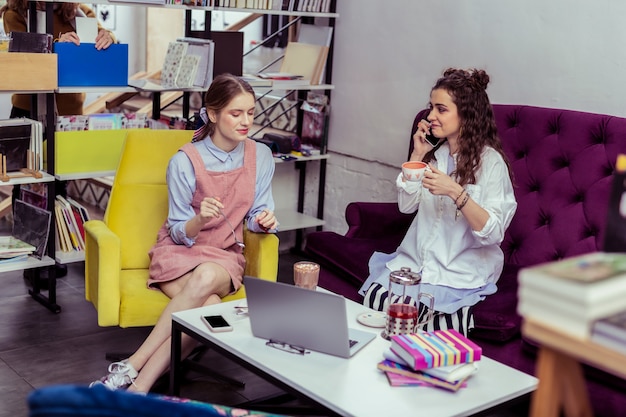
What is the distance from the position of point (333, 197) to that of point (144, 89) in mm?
1384

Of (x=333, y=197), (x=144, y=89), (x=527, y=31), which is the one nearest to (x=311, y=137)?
(x=333, y=197)

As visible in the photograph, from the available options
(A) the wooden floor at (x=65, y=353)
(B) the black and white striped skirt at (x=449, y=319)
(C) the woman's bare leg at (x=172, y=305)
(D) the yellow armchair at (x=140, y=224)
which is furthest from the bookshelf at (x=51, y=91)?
(B) the black and white striped skirt at (x=449, y=319)

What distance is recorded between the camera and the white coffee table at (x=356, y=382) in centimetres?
202

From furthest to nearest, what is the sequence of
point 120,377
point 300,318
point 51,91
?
point 51,91, point 120,377, point 300,318

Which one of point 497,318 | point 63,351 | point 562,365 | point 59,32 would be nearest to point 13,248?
point 63,351

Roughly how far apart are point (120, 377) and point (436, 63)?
2174 millimetres

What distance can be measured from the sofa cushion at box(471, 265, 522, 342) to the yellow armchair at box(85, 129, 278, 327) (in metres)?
0.80

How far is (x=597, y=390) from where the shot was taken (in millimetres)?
2645

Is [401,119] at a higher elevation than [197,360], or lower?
higher

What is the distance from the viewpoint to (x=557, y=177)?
3.23 metres

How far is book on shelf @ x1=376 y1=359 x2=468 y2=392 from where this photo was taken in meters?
2.11

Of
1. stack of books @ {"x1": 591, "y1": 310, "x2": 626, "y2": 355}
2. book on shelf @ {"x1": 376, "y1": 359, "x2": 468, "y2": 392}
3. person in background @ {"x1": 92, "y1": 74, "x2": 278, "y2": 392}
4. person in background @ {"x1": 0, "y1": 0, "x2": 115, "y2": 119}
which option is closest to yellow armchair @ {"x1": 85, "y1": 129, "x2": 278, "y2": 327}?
person in background @ {"x1": 92, "y1": 74, "x2": 278, "y2": 392}

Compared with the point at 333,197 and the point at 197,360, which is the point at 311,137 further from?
the point at 197,360

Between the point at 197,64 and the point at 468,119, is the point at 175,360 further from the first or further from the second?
the point at 197,64
